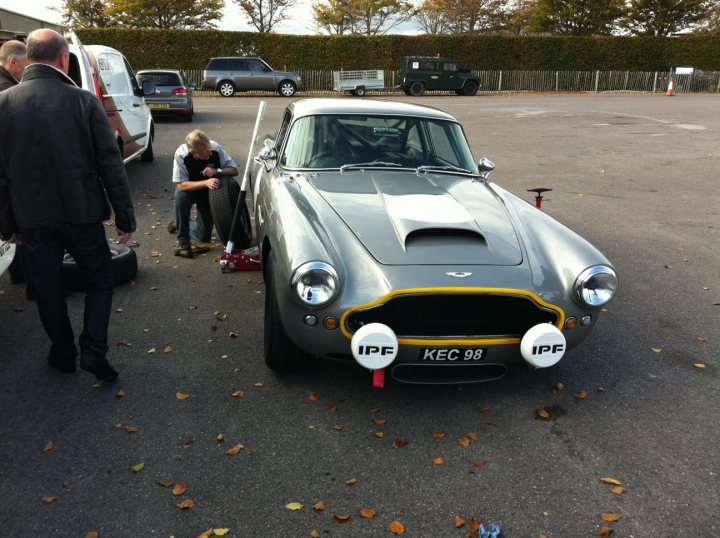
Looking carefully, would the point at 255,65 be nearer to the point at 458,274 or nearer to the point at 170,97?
the point at 170,97

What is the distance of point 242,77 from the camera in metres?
25.2

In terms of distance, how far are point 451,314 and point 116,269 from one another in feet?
10.7

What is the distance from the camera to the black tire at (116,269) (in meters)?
4.89

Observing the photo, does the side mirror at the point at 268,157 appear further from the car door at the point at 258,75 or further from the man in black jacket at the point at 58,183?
the car door at the point at 258,75

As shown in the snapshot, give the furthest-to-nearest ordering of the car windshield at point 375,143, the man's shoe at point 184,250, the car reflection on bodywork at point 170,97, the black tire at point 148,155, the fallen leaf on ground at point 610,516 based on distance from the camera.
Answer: the car reflection on bodywork at point 170,97 → the black tire at point 148,155 → the man's shoe at point 184,250 → the car windshield at point 375,143 → the fallen leaf on ground at point 610,516

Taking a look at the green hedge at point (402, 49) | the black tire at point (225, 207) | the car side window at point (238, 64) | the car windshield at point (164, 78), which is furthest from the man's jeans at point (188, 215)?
the green hedge at point (402, 49)

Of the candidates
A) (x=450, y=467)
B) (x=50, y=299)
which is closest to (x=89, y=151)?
(x=50, y=299)

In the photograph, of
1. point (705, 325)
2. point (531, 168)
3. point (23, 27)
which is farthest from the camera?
point (531, 168)

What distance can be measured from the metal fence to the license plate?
33.8 m

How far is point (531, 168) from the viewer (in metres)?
11.1

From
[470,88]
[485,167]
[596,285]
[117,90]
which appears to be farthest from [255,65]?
[596,285]

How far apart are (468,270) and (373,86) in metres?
28.0

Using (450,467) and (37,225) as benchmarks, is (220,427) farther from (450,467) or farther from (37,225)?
(37,225)

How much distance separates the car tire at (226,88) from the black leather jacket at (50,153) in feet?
76.4
